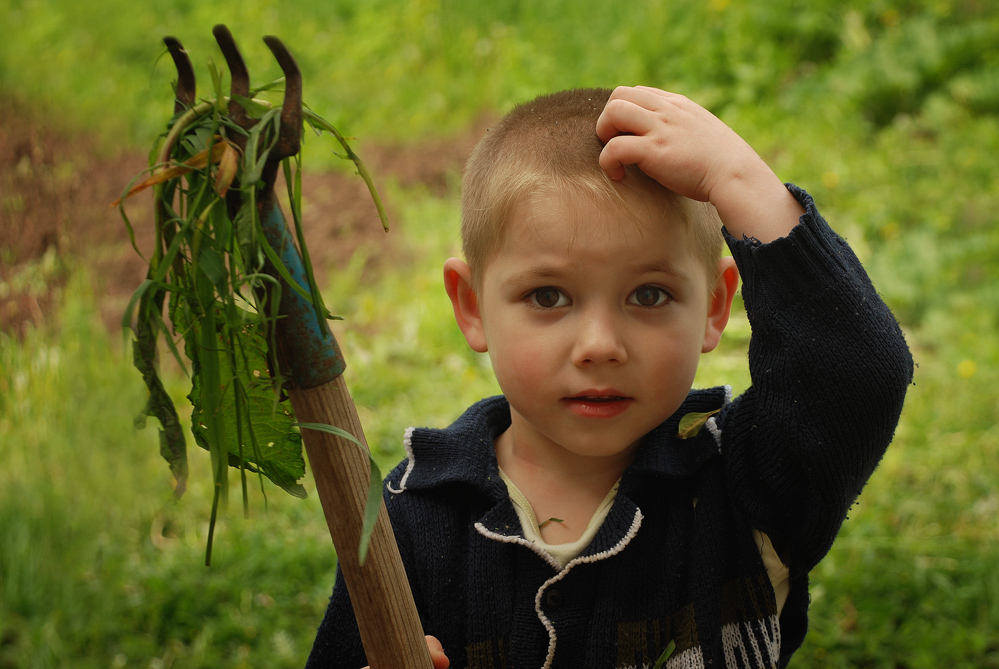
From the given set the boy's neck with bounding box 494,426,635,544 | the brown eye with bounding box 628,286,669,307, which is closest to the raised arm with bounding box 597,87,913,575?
the brown eye with bounding box 628,286,669,307

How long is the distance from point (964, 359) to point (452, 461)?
2.75m

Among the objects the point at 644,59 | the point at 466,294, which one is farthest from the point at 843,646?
the point at 644,59

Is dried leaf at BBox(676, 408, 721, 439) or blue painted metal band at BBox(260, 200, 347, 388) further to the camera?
dried leaf at BBox(676, 408, 721, 439)

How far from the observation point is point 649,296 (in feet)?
4.73

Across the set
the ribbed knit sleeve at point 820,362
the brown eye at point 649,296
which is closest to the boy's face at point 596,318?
the brown eye at point 649,296

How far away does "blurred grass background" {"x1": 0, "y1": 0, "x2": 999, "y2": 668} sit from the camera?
259cm

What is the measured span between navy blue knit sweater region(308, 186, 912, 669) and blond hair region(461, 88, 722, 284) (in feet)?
0.52

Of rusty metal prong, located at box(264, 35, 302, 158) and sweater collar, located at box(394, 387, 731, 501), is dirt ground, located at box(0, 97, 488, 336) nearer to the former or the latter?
sweater collar, located at box(394, 387, 731, 501)

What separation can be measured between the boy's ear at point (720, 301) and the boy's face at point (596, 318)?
0.28ft

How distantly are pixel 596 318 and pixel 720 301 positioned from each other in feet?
1.14

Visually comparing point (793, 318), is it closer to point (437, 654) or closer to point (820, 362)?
point (820, 362)

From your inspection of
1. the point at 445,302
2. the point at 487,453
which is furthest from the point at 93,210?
the point at 487,453

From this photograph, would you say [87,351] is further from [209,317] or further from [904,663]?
[904,663]

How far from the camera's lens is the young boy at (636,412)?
1.35m
